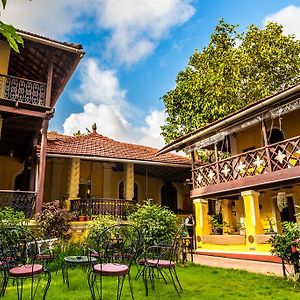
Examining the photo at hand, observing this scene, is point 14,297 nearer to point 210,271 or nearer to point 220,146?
point 210,271

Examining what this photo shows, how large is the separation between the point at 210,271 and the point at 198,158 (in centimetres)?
A: 1397

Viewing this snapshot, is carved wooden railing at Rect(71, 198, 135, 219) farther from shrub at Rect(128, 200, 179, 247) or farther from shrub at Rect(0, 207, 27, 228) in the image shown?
shrub at Rect(128, 200, 179, 247)

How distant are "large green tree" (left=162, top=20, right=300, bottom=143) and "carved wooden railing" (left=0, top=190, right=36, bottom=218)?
37.5 ft

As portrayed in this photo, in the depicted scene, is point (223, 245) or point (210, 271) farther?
point (223, 245)

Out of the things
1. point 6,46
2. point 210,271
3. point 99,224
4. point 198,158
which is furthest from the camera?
point 198,158

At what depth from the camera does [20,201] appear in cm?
1088

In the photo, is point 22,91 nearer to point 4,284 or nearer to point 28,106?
point 28,106

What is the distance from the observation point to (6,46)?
12336 millimetres

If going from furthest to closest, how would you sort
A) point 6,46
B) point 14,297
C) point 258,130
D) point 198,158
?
point 198,158, point 258,130, point 6,46, point 14,297

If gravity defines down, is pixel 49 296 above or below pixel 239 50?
below

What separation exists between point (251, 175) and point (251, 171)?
0.67 ft

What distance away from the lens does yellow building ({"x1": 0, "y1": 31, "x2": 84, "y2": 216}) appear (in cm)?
1095

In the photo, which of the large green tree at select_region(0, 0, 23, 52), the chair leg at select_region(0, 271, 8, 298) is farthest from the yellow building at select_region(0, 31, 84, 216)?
the large green tree at select_region(0, 0, 23, 52)

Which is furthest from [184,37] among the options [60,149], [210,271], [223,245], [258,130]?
[210,271]
